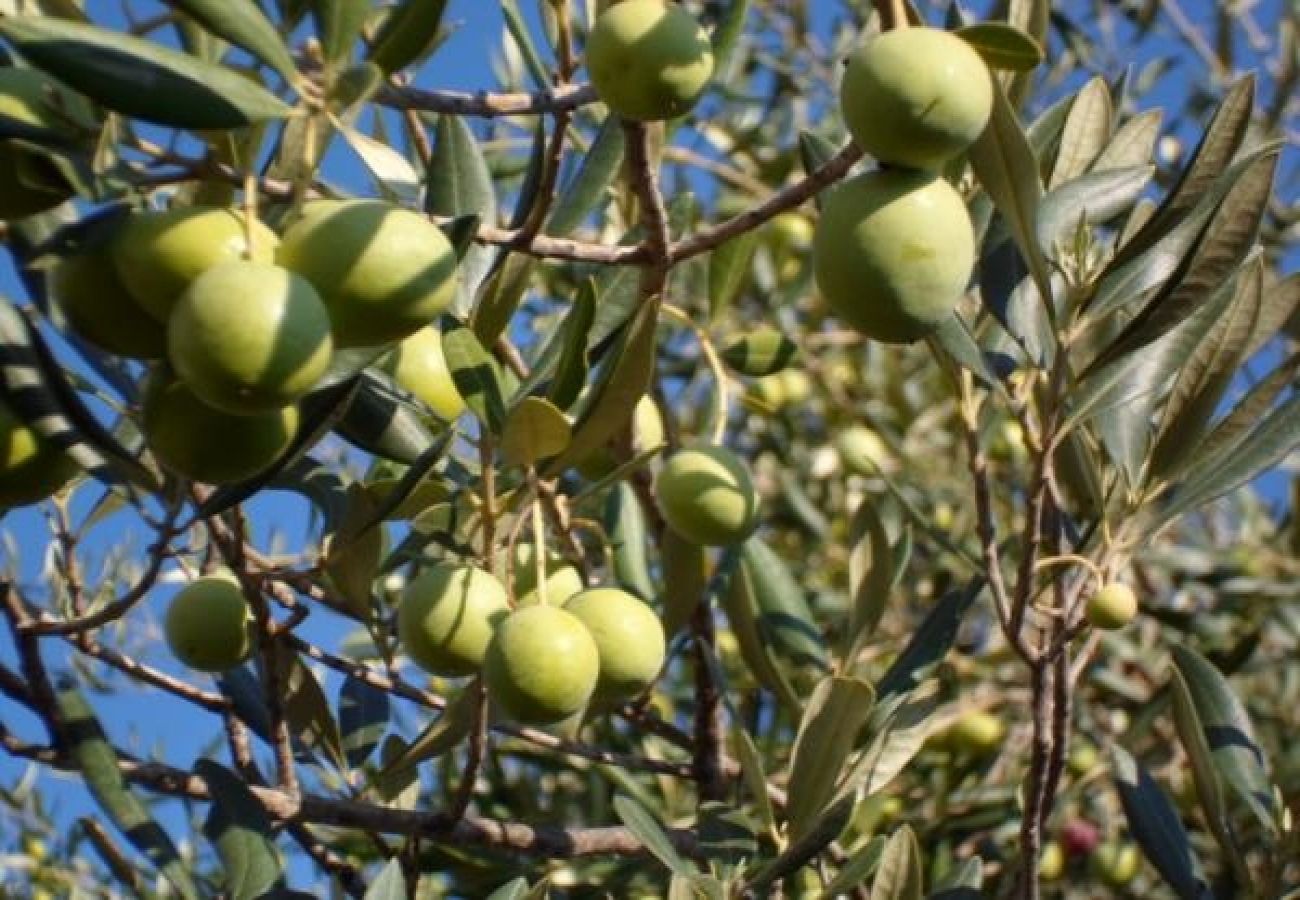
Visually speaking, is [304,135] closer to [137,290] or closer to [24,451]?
[137,290]

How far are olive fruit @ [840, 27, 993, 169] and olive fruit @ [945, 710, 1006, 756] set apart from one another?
2259 mm

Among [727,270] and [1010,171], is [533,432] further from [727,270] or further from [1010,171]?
[727,270]

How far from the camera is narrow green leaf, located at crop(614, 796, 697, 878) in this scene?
4.88ft

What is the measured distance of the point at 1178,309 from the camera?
146 centimetres

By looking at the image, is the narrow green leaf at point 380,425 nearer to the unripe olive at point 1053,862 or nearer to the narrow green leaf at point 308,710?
the narrow green leaf at point 308,710

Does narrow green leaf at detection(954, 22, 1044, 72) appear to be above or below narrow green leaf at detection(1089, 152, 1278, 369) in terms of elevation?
above

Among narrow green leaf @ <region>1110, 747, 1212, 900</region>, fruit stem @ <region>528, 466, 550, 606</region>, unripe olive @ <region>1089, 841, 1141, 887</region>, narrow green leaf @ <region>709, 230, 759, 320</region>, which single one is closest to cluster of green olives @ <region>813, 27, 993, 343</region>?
fruit stem @ <region>528, 466, 550, 606</region>

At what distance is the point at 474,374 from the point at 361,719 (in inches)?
29.0

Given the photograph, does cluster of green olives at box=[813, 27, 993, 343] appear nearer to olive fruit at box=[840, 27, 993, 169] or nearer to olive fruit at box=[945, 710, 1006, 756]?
olive fruit at box=[840, 27, 993, 169]

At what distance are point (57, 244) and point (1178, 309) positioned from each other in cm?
90

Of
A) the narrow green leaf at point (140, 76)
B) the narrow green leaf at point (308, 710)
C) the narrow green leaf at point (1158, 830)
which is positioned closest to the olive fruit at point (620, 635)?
the narrow green leaf at point (308, 710)

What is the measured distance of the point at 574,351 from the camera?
140cm

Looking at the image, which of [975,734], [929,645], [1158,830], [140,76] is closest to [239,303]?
[140,76]

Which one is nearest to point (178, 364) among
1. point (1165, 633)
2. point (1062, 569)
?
point (1062, 569)
